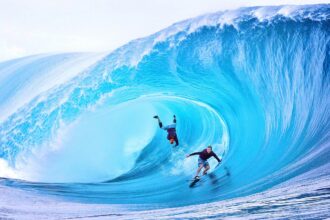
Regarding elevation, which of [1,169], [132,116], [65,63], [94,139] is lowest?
[1,169]

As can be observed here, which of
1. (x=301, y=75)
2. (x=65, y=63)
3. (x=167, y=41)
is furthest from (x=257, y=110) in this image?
(x=65, y=63)

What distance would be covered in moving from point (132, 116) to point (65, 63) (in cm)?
306

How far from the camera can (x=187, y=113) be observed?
12305 millimetres

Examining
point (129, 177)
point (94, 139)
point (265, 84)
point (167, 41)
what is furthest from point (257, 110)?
point (94, 139)

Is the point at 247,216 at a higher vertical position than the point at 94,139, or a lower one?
lower

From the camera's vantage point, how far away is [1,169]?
29.2 ft

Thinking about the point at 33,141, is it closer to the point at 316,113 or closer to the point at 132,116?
the point at 132,116

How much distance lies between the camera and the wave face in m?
7.25

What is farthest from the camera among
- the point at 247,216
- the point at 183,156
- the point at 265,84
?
the point at 183,156

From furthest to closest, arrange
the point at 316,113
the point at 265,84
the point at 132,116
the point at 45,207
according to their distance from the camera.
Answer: the point at 132,116
the point at 265,84
the point at 316,113
the point at 45,207

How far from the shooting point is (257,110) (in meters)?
8.93

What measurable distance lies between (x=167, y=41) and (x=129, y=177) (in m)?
3.55

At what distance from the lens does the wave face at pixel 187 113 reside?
725 cm

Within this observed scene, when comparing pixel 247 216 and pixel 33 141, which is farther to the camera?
pixel 33 141
